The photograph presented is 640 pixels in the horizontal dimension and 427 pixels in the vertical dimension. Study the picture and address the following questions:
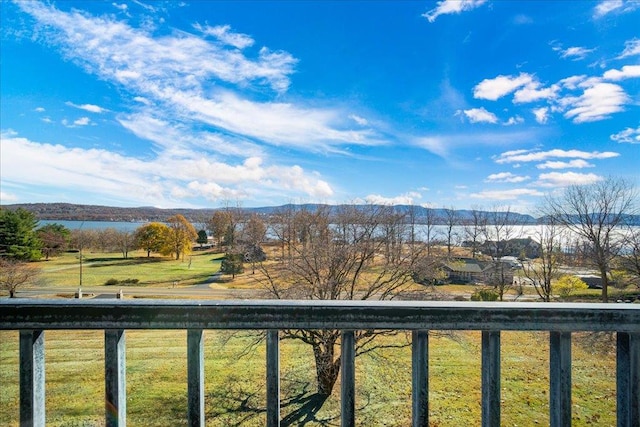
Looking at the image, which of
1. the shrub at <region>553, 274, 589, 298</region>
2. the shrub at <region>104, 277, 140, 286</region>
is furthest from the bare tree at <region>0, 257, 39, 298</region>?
the shrub at <region>553, 274, 589, 298</region>

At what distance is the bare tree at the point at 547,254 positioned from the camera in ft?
62.6

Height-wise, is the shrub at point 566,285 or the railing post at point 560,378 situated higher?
the railing post at point 560,378

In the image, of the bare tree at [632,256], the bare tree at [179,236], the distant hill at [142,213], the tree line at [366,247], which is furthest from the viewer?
the bare tree at [179,236]

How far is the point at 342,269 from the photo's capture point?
31.8 ft

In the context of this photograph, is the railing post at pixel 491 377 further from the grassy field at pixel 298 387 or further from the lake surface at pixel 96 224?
the lake surface at pixel 96 224

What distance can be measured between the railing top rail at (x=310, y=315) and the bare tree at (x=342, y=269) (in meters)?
7.95

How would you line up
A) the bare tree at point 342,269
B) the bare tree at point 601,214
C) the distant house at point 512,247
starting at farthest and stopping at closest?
the distant house at point 512,247 < the bare tree at point 601,214 < the bare tree at point 342,269

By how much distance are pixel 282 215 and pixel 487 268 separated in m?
18.4

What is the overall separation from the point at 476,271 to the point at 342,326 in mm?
26993

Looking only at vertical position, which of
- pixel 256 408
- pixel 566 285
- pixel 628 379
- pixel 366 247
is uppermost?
pixel 628 379

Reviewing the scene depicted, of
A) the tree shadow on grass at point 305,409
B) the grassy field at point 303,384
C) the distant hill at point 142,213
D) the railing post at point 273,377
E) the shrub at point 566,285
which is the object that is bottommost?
the tree shadow on grass at point 305,409

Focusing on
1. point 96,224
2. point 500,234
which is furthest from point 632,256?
point 96,224

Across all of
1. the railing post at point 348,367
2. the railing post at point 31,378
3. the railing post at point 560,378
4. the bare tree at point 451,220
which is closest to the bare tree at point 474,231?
the bare tree at point 451,220

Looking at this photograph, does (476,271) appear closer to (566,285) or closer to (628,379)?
(566,285)
